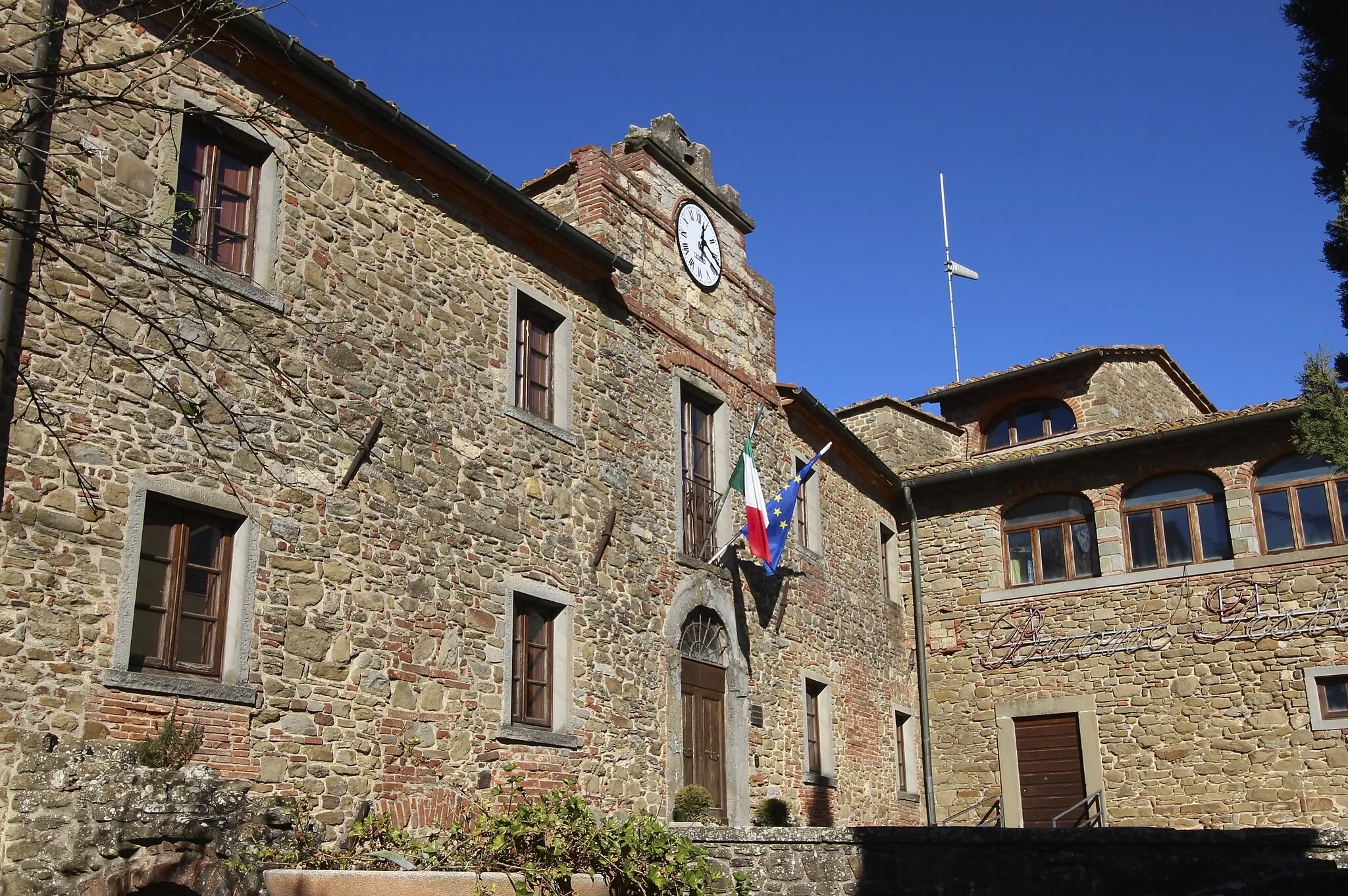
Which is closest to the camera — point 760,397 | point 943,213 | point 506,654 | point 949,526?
point 506,654

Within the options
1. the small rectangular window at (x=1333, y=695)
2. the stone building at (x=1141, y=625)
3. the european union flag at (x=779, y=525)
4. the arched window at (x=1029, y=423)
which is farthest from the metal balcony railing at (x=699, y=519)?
the arched window at (x=1029, y=423)

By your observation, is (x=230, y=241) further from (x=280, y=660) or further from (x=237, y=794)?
(x=237, y=794)

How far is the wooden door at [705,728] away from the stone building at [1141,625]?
5803 mm

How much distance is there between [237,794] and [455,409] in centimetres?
403

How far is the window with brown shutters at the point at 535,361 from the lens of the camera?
455 inches

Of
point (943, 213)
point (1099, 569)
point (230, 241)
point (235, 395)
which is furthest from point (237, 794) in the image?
point (943, 213)

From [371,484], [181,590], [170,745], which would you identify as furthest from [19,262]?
[170,745]

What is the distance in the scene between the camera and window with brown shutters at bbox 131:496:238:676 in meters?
7.85

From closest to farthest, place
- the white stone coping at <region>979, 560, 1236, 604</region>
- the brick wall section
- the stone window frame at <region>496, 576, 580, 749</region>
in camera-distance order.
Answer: the stone window frame at <region>496, 576, 580, 749</region>
the brick wall section
the white stone coping at <region>979, 560, 1236, 604</region>

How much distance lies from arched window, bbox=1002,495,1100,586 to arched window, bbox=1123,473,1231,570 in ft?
1.95

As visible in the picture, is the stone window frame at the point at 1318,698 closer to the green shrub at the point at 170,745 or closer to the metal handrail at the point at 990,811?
the metal handrail at the point at 990,811

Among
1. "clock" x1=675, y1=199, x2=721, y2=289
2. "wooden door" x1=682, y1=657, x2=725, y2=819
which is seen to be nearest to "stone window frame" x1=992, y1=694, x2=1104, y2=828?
"wooden door" x1=682, y1=657, x2=725, y2=819

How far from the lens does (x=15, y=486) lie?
7.27 metres

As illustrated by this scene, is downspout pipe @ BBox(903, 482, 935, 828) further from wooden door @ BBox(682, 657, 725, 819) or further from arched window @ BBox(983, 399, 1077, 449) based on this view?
wooden door @ BBox(682, 657, 725, 819)
